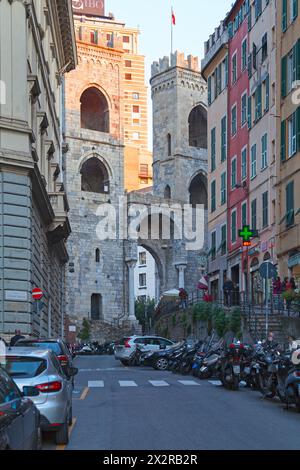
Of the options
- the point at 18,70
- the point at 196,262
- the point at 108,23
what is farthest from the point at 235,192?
the point at 108,23

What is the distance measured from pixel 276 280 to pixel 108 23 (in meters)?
123

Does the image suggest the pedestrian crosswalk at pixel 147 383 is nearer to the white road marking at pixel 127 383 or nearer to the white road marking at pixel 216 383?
the white road marking at pixel 127 383

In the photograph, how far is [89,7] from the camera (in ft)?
513

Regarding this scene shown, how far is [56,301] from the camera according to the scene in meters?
52.9

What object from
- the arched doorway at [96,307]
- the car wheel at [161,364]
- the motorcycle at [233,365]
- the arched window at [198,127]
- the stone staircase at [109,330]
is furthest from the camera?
the arched window at [198,127]

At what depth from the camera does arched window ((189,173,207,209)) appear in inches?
3991

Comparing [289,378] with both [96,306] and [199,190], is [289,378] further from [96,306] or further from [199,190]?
[199,190]

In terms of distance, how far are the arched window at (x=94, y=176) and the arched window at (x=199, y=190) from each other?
12256 millimetres

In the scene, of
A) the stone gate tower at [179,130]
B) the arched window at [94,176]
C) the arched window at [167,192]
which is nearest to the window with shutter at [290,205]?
the arched window at [94,176]

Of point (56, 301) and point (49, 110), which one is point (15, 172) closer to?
point (49, 110)

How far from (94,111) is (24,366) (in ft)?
272

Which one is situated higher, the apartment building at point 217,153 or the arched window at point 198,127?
the arched window at point 198,127

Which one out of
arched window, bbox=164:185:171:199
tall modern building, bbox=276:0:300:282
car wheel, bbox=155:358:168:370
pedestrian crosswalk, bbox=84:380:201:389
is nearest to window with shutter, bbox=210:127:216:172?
tall modern building, bbox=276:0:300:282

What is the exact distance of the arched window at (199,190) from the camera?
3991 inches
